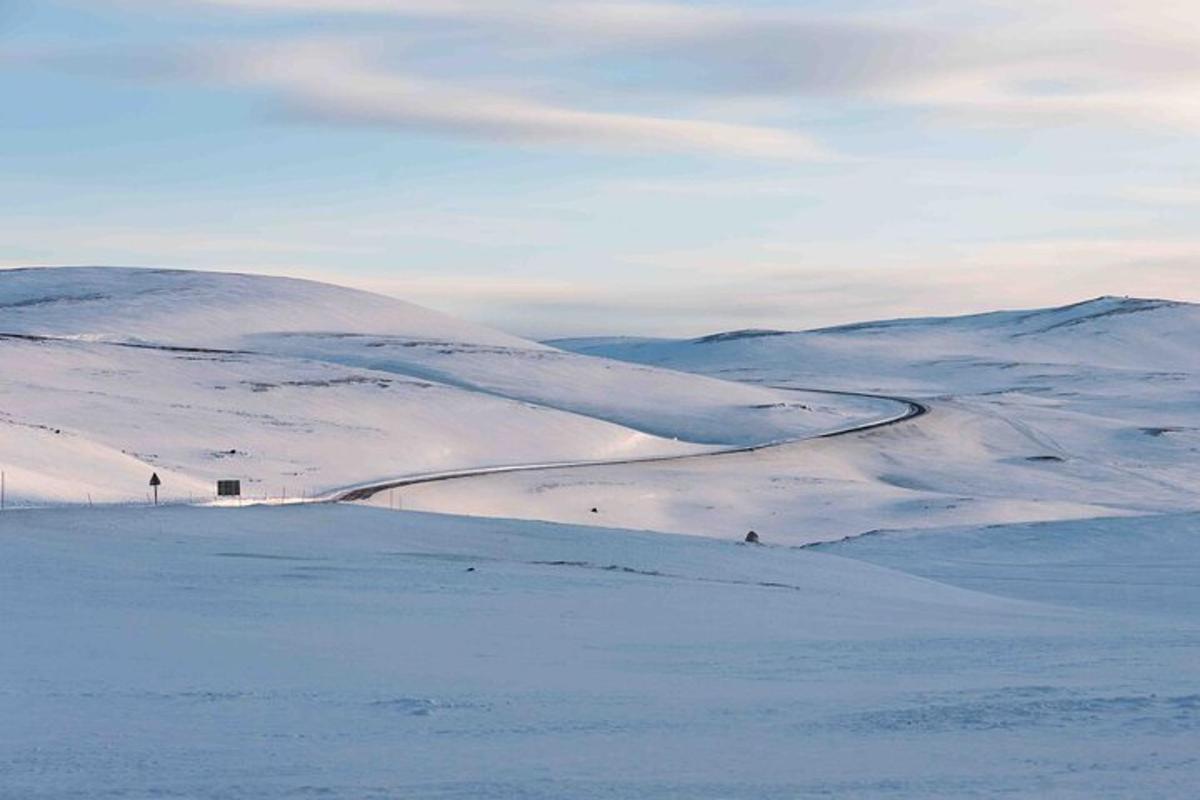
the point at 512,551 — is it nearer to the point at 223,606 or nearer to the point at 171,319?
the point at 223,606

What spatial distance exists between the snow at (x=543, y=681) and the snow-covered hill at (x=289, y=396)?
1931 centimetres

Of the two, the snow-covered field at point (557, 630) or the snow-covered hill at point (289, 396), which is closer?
the snow-covered field at point (557, 630)

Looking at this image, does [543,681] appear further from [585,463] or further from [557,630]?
[585,463]

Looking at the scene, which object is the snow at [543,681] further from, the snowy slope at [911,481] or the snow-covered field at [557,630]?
the snowy slope at [911,481]

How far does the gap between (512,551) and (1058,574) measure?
462 inches

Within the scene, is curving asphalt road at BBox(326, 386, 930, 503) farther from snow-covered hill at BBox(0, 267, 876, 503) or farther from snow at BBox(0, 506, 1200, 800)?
snow at BBox(0, 506, 1200, 800)

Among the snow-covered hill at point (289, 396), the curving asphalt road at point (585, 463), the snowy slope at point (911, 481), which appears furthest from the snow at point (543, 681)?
the snowy slope at point (911, 481)

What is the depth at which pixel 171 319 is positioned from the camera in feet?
430

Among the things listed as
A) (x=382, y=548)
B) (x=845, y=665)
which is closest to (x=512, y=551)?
(x=382, y=548)

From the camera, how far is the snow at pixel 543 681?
11594 mm

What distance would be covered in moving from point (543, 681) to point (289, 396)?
76500mm

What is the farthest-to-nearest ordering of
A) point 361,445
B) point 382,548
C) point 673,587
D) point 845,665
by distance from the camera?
point 361,445 → point 382,548 → point 673,587 → point 845,665

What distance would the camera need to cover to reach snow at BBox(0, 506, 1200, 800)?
11.6 metres

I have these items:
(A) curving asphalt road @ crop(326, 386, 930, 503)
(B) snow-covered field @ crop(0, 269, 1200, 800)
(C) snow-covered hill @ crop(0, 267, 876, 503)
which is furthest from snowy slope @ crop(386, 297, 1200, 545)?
(C) snow-covered hill @ crop(0, 267, 876, 503)
